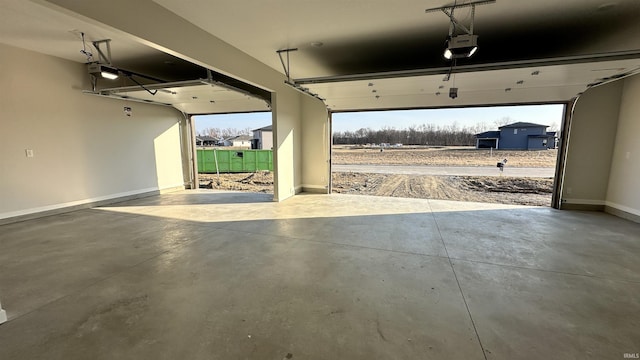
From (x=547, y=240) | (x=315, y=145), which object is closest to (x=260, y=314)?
(x=547, y=240)

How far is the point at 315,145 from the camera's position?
7383 millimetres

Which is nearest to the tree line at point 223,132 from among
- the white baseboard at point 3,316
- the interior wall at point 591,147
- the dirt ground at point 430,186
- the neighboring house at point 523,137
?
the dirt ground at point 430,186

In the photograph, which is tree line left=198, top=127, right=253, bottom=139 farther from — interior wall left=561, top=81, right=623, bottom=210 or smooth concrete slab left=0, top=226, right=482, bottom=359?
smooth concrete slab left=0, top=226, right=482, bottom=359

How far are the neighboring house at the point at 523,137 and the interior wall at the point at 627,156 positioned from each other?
61.1 feet

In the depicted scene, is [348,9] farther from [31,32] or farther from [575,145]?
[575,145]

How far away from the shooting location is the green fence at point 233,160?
12.5 m

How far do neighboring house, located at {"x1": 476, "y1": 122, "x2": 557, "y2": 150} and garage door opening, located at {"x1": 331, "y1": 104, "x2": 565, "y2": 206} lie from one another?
0.06 meters

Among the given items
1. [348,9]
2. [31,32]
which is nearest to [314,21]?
[348,9]

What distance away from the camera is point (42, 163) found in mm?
4832

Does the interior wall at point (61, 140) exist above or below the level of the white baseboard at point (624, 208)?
above

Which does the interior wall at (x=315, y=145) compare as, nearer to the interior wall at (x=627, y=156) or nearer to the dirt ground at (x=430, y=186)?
the dirt ground at (x=430, y=186)

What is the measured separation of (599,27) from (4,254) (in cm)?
817

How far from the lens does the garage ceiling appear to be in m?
3.14

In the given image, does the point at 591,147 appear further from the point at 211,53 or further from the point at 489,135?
the point at 489,135
